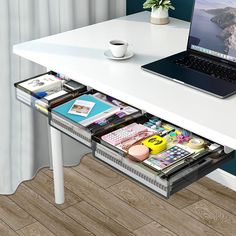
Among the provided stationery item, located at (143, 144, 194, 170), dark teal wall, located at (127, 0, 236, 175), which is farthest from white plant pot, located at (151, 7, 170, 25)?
stationery item, located at (143, 144, 194, 170)

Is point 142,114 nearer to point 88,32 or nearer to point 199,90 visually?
point 199,90

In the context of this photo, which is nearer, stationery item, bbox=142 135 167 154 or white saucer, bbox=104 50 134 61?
stationery item, bbox=142 135 167 154

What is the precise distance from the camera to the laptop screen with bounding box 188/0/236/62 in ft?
7.52

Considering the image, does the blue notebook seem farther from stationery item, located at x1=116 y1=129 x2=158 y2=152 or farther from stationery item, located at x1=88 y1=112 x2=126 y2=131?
stationery item, located at x1=116 y1=129 x2=158 y2=152

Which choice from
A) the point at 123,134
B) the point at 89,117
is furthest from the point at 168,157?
the point at 89,117

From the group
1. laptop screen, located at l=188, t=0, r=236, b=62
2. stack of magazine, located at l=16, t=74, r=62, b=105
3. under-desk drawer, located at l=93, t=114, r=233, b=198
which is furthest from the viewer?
stack of magazine, located at l=16, t=74, r=62, b=105

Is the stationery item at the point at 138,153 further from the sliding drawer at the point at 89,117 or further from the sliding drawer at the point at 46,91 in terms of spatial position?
the sliding drawer at the point at 46,91

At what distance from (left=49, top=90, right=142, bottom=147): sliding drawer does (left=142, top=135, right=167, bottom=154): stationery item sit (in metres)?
0.17

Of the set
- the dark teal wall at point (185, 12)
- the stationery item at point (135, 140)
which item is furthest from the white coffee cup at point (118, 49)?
the dark teal wall at point (185, 12)

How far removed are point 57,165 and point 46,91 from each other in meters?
0.47

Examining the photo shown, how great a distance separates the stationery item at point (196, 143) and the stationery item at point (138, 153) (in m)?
0.16

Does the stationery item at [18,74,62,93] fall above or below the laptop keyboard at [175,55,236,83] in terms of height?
below

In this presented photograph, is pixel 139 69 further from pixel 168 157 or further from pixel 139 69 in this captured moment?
pixel 168 157

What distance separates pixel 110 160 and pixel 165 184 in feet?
0.84
